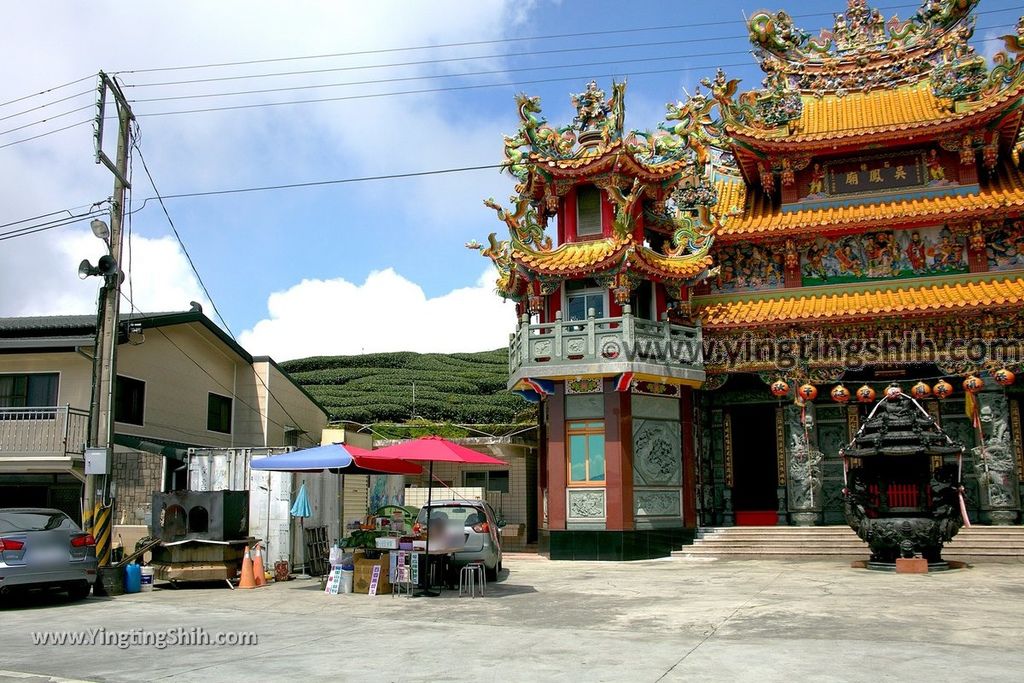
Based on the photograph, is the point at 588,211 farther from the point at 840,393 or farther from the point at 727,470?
the point at 727,470

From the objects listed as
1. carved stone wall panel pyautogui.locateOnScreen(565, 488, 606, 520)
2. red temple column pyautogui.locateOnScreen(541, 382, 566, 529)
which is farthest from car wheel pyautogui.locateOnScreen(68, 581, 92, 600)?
carved stone wall panel pyautogui.locateOnScreen(565, 488, 606, 520)

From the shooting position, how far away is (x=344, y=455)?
1548cm

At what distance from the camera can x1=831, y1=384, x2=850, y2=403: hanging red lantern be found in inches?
893

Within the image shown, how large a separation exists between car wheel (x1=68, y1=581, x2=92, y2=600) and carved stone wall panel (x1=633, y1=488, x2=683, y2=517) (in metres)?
12.5

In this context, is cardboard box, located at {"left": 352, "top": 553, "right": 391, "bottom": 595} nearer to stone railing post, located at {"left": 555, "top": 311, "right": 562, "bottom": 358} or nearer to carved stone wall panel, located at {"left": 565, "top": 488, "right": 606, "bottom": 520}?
carved stone wall panel, located at {"left": 565, "top": 488, "right": 606, "bottom": 520}

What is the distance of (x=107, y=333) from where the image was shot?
1675cm

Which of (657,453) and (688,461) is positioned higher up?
(657,453)

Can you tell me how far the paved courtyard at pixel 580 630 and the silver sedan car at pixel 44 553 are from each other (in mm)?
419

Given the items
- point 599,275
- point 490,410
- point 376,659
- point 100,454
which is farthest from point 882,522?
point 490,410

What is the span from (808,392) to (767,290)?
3.63 m

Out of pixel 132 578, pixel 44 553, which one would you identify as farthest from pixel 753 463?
pixel 44 553

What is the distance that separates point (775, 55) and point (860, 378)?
1053 centimetres

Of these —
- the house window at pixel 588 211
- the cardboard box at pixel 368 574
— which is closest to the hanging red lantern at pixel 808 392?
the house window at pixel 588 211

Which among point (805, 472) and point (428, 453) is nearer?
point (428, 453)
